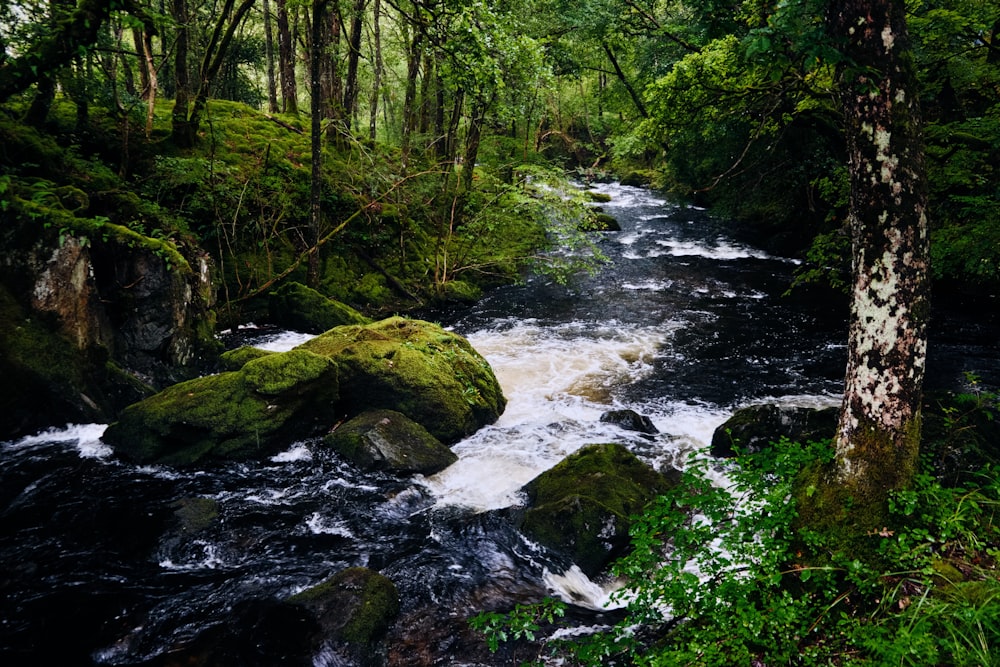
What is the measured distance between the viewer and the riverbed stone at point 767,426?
743 centimetres

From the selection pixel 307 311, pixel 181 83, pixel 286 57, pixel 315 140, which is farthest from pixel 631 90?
pixel 181 83

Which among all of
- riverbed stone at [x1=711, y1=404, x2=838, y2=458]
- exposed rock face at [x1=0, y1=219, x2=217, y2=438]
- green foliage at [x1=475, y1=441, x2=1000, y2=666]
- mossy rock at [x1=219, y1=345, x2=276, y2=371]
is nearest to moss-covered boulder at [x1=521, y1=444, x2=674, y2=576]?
riverbed stone at [x1=711, y1=404, x2=838, y2=458]

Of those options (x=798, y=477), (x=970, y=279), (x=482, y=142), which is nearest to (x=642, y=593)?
(x=798, y=477)

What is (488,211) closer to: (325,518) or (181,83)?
(181,83)

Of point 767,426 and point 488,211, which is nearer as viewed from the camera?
point 767,426

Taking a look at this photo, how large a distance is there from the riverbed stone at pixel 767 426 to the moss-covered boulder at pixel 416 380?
368 cm

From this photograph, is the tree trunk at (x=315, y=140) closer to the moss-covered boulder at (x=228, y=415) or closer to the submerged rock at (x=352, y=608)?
the moss-covered boulder at (x=228, y=415)

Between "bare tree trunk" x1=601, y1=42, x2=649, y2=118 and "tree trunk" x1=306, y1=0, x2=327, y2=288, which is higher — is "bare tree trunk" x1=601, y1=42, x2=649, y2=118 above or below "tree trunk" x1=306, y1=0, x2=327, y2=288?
above

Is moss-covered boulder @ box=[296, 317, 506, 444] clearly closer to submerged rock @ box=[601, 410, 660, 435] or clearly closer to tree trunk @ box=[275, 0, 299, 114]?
submerged rock @ box=[601, 410, 660, 435]

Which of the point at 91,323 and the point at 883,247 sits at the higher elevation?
the point at 883,247

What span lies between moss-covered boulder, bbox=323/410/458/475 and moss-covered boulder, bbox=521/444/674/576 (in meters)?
1.47

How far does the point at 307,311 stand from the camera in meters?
12.5

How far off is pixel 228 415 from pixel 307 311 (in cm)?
515

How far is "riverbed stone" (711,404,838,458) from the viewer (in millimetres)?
7434
